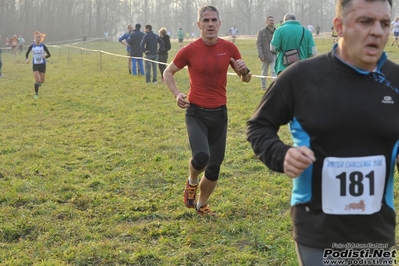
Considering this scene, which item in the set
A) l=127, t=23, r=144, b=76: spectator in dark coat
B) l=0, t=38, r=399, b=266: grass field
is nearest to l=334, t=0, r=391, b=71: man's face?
A: l=0, t=38, r=399, b=266: grass field

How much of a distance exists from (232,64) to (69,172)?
3.42 metres

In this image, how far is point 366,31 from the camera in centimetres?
216

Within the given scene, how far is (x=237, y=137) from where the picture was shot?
9430 mm

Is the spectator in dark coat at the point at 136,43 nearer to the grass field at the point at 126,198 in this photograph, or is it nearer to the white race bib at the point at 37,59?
the white race bib at the point at 37,59

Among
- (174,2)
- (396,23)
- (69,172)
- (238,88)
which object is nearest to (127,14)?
(174,2)

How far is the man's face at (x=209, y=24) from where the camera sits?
5.17 m

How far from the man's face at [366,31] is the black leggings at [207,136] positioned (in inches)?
118

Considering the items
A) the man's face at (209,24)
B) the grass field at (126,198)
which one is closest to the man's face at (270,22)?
the grass field at (126,198)

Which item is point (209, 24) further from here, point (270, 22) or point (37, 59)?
point (37, 59)

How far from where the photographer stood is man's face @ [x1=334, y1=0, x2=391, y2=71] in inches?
85.3

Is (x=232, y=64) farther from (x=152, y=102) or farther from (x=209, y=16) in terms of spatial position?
(x=152, y=102)

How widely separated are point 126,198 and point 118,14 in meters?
103

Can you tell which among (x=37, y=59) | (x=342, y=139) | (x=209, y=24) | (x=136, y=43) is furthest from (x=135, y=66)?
(x=342, y=139)

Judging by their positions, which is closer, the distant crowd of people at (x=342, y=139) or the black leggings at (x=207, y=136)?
the distant crowd of people at (x=342, y=139)
